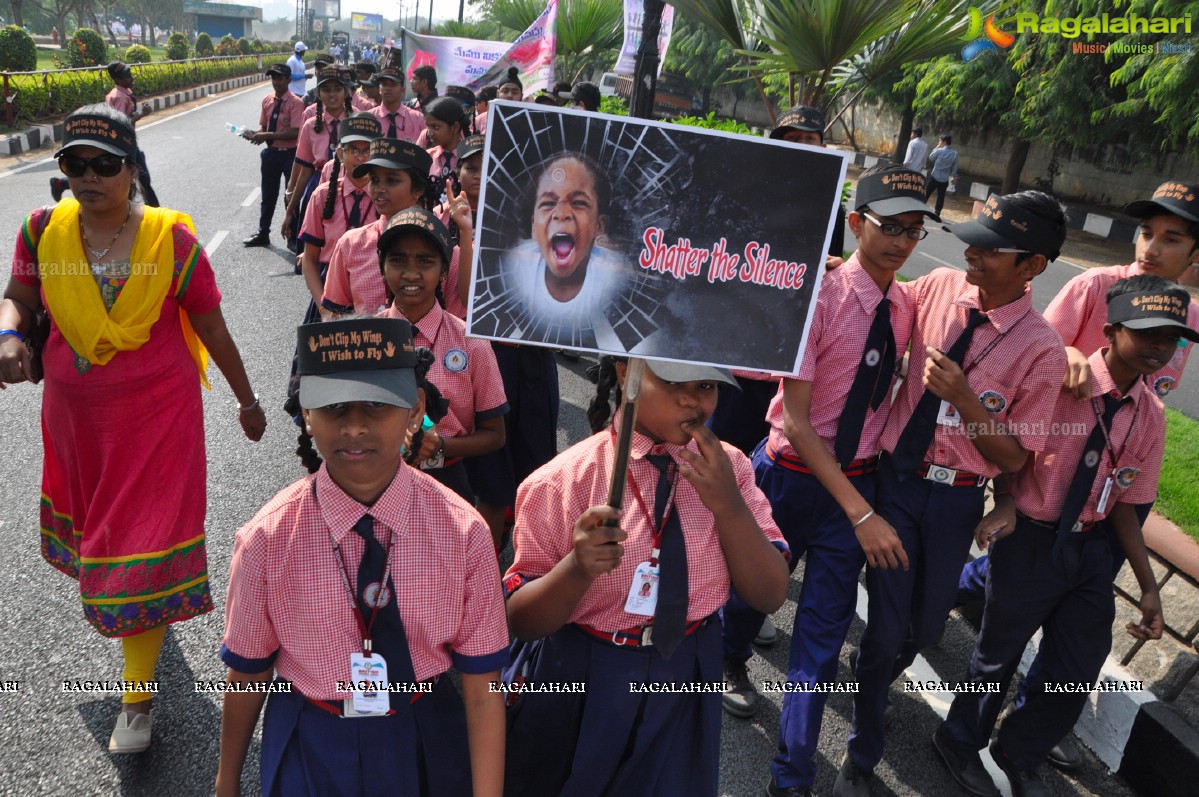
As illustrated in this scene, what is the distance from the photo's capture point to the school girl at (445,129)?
22.6 ft

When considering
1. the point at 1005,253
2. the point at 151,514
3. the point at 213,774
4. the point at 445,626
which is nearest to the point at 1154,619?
the point at 1005,253

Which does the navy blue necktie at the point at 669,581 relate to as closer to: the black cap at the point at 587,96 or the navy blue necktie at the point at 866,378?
the navy blue necktie at the point at 866,378

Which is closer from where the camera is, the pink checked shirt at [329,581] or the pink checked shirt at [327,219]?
the pink checked shirt at [329,581]

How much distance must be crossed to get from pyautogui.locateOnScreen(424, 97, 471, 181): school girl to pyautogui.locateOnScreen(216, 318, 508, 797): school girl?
196 inches

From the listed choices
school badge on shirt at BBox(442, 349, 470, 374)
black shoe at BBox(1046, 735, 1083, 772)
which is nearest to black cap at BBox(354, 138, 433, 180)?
school badge on shirt at BBox(442, 349, 470, 374)

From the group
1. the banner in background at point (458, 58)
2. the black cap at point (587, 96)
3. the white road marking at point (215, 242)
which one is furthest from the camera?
the banner in background at point (458, 58)

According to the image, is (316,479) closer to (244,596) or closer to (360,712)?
(244,596)

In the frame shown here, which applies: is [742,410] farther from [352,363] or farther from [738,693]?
[352,363]

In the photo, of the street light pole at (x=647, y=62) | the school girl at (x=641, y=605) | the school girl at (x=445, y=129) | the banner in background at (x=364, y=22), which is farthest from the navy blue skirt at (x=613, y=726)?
the banner in background at (x=364, y=22)

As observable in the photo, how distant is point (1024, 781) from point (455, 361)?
249 centimetres

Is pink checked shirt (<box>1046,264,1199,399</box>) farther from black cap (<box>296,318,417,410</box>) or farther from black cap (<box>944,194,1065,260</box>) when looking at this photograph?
black cap (<box>296,318,417,410</box>)

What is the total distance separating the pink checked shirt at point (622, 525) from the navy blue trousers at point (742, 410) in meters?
2.19

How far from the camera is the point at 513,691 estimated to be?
253cm

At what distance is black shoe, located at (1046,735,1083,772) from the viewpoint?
12.0ft
